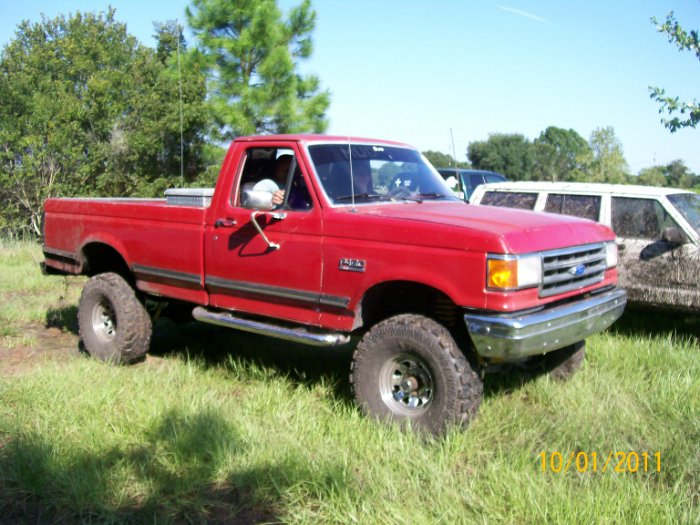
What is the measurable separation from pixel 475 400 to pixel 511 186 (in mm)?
4376

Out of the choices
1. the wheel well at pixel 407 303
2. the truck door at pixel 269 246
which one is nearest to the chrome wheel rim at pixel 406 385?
the wheel well at pixel 407 303

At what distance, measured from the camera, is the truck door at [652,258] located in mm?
6562

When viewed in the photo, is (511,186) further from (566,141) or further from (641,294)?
(566,141)

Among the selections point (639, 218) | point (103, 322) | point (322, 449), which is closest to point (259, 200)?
point (322, 449)

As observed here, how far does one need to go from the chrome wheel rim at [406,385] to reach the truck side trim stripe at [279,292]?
53 centimetres

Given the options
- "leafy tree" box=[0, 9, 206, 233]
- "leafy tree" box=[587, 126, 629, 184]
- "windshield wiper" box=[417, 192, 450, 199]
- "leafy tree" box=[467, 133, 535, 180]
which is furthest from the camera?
"leafy tree" box=[467, 133, 535, 180]

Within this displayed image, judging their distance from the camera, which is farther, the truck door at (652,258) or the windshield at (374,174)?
the truck door at (652,258)

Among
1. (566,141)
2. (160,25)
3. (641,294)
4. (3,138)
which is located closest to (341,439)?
(641,294)

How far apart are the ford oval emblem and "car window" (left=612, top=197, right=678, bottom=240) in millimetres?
2815

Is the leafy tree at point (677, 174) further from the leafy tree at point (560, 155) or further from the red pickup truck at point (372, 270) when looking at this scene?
the red pickup truck at point (372, 270)

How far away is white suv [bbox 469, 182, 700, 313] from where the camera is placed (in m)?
6.58

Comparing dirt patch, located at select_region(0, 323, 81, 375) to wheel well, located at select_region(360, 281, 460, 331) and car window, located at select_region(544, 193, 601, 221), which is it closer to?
wheel well, located at select_region(360, 281, 460, 331)

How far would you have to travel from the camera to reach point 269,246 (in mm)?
4969
